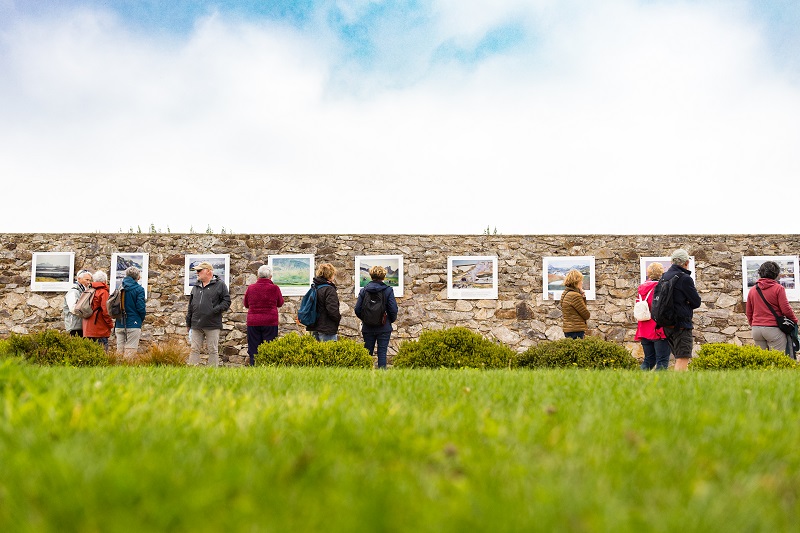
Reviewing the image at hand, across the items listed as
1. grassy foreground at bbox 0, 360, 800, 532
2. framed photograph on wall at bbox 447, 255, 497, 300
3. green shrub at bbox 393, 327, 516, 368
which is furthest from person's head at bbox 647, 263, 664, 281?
grassy foreground at bbox 0, 360, 800, 532

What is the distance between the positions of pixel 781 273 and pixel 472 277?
311 inches

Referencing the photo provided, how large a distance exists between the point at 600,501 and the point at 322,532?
37.3 inches

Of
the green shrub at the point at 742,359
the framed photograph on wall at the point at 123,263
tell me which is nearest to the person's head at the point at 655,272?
the green shrub at the point at 742,359

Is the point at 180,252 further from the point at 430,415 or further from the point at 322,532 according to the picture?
the point at 322,532

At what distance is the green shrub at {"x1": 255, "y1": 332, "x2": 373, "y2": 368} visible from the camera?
1102 centimetres

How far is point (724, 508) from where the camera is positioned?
7.13 ft

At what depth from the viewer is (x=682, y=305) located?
10031 millimetres

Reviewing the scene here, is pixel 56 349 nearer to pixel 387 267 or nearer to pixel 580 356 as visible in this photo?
pixel 387 267

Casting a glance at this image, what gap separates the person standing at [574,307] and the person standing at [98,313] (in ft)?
30.9

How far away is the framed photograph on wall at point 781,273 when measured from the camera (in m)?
16.2

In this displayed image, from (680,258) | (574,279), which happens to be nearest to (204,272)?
(574,279)

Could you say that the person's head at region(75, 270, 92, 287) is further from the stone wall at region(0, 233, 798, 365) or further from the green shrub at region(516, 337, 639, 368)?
the green shrub at region(516, 337, 639, 368)

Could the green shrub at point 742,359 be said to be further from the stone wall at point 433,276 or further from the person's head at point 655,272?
the stone wall at point 433,276

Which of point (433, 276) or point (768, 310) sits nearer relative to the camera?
point (768, 310)
